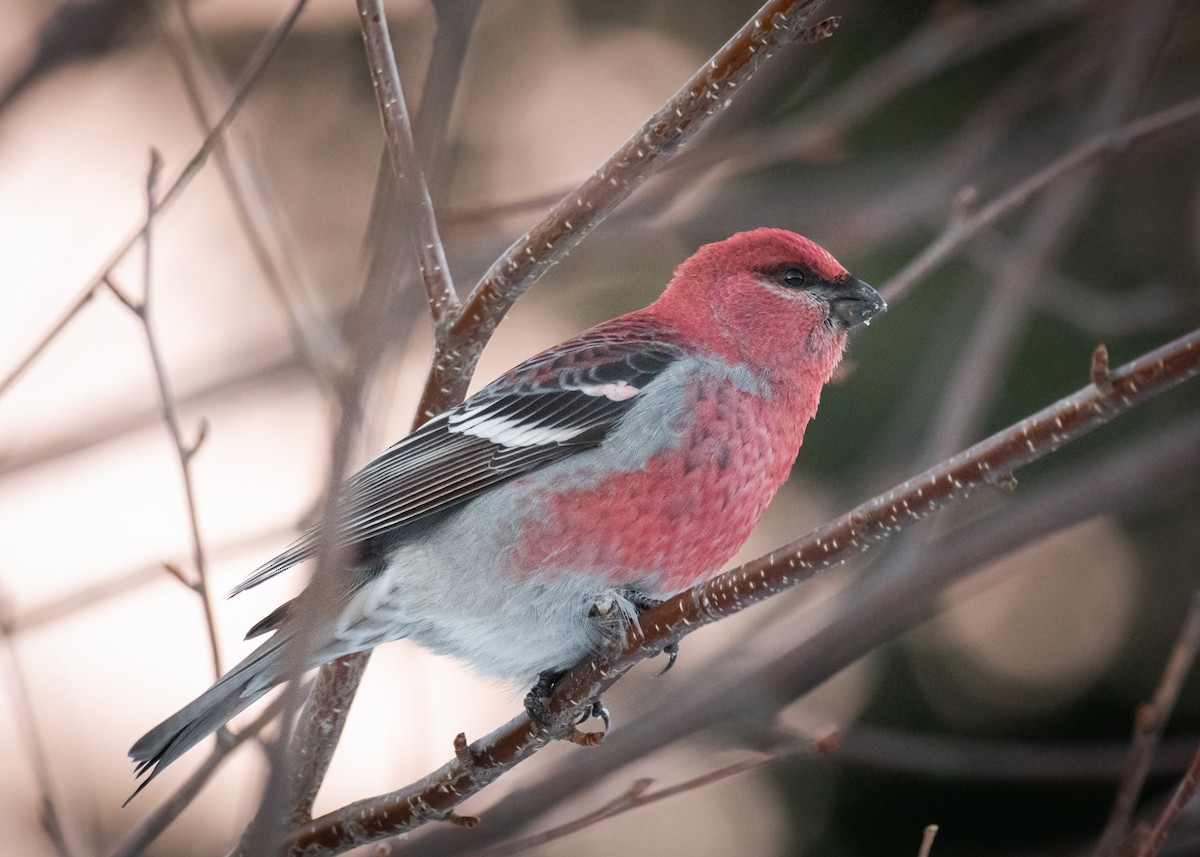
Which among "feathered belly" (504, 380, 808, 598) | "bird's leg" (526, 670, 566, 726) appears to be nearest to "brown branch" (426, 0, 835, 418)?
"feathered belly" (504, 380, 808, 598)

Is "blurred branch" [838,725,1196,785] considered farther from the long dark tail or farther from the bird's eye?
the long dark tail

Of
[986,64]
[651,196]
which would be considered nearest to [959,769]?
[651,196]

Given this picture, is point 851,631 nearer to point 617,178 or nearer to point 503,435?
point 503,435

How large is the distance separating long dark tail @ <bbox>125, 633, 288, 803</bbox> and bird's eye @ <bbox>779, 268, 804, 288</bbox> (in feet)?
6.74

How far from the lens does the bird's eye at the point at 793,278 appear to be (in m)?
4.15

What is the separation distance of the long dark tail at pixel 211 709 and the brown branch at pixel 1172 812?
6.15ft

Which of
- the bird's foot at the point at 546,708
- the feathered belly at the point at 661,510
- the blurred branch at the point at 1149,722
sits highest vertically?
the feathered belly at the point at 661,510

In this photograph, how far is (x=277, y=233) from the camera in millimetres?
2754

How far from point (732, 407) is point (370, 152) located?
14.2ft

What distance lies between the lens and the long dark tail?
2918mm

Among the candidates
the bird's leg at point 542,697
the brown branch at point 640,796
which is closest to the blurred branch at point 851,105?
the bird's leg at point 542,697

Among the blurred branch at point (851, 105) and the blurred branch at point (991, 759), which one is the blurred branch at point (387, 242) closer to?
the blurred branch at point (851, 105)

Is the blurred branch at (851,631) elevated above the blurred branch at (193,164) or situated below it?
below

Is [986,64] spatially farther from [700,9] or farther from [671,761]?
[671,761]
